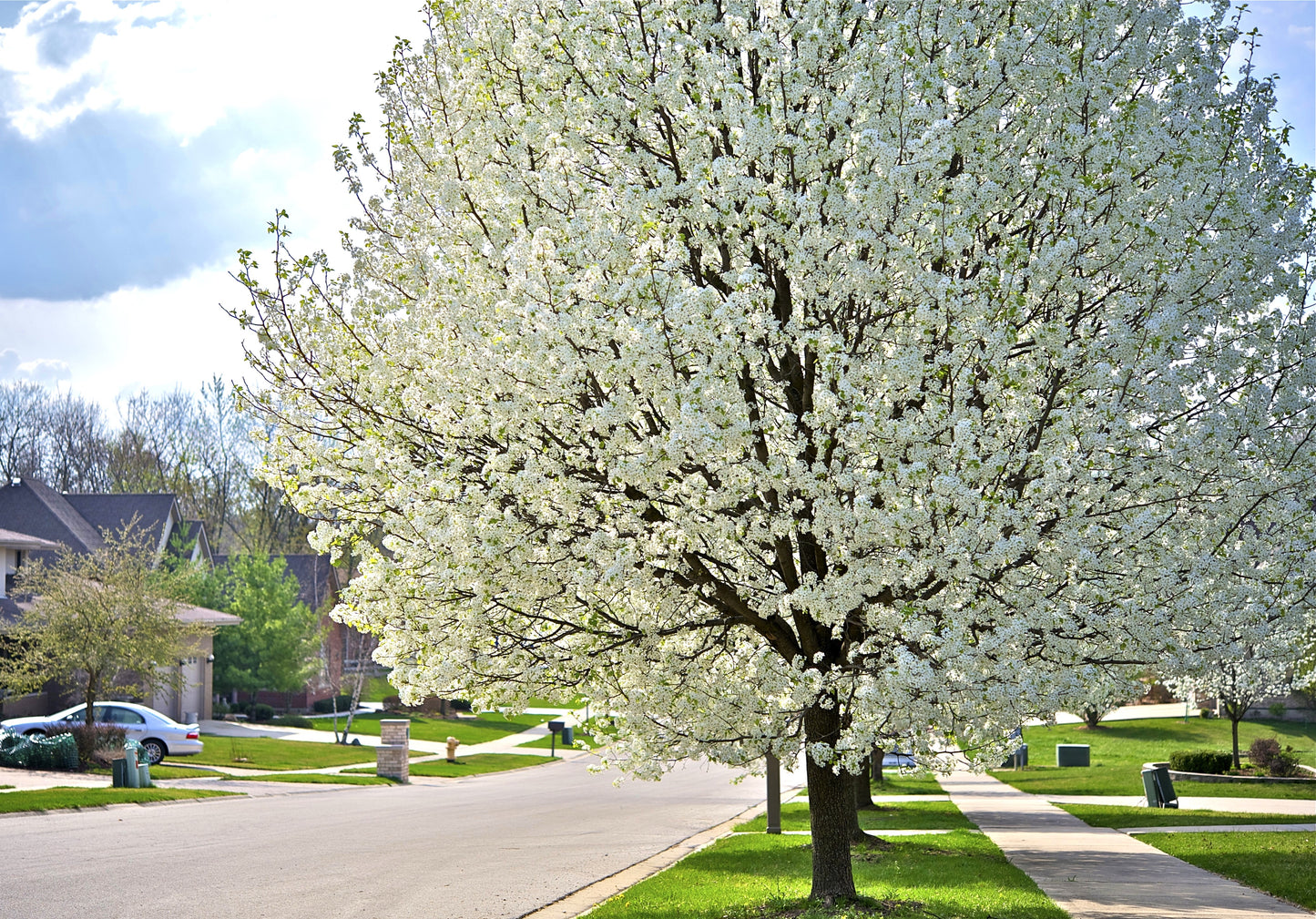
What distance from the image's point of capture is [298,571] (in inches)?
2426

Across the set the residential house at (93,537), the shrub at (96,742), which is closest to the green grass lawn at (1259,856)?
the shrub at (96,742)

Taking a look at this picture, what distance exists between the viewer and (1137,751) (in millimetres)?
40750

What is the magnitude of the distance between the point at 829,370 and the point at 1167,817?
652 inches

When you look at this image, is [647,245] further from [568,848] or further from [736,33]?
[568,848]

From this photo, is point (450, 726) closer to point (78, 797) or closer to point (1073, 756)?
point (1073, 756)

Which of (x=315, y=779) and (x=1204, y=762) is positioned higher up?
(x=315, y=779)

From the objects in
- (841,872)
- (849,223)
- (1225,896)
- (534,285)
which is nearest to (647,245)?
(534,285)

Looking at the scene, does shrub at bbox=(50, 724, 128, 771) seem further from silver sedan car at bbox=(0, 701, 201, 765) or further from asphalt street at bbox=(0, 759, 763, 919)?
asphalt street at bbox=(0, 759, 763, 919)

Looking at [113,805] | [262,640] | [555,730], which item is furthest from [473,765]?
[113,805]

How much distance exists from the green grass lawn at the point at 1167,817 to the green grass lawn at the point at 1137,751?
3.79 metres

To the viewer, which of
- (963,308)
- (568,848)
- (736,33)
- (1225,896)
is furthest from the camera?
(568,848)

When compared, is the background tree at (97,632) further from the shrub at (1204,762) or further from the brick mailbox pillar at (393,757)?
the shrub at (1204,762)

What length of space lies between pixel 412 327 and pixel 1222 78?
7382 millimetres

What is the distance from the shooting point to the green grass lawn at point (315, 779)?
90.0ft
